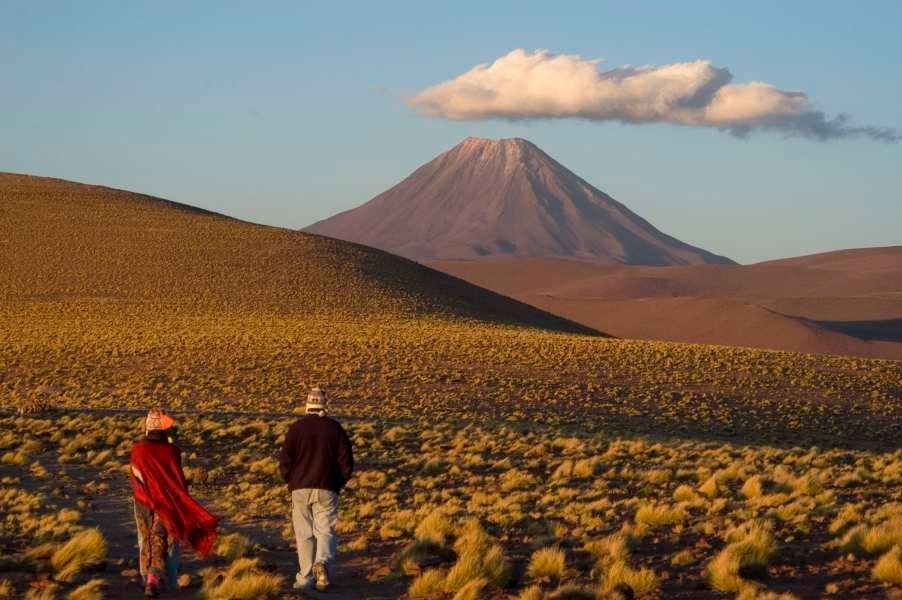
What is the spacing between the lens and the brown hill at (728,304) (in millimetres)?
107188

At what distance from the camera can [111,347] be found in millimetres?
45781

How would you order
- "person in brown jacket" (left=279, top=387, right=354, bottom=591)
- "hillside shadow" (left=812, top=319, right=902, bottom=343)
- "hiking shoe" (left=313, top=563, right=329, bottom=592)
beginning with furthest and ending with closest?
"hillside shadow" (left=812, top=319, right=902, bottom=343), "person in brown jacket" (left=279, top=387, right=354, bottom=591), "hiking shoe" (left=313, top=563, right=329, bottom=592)

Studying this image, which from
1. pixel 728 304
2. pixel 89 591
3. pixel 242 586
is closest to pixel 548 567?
pixel 242 586

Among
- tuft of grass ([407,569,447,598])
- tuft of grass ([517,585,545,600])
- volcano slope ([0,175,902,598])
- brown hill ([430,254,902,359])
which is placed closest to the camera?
tuft of grass ([517,585,545,600])

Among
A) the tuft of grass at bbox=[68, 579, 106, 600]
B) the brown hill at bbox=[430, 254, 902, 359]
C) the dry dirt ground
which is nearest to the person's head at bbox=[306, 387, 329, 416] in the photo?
the dry dirt ground

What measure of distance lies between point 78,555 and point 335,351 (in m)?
33.8

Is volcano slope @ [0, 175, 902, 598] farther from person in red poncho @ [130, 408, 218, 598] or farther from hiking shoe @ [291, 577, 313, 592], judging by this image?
person in red poncho @ [130, 408, 218, 598]

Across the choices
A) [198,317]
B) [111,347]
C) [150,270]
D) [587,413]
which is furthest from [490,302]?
[587,413]

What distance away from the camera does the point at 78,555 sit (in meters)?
11.2

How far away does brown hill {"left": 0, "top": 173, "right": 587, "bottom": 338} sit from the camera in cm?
6662

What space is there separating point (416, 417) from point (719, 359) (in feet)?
71.3

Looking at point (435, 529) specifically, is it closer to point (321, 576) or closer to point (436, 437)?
point (321, 576)

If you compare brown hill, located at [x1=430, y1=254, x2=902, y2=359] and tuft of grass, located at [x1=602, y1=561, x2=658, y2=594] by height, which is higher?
brown hill, located at [x1=430, y1=254, x2=902, y2=359]

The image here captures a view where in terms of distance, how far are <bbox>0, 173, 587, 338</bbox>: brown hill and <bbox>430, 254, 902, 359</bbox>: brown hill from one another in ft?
101
